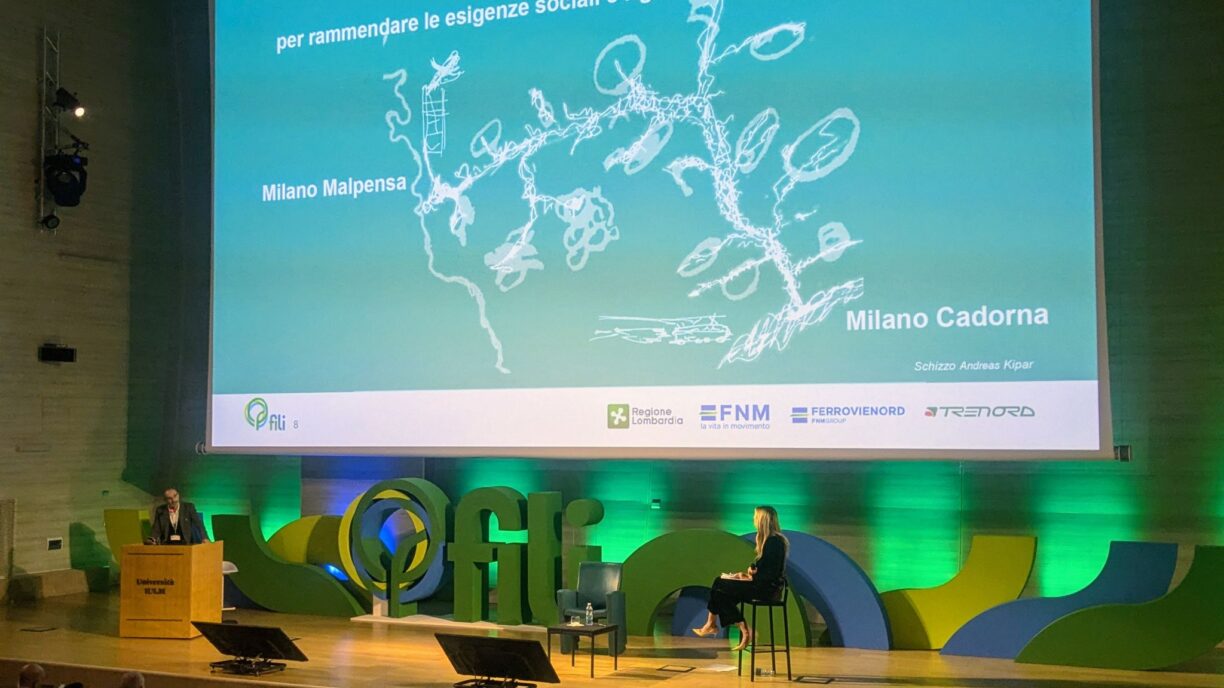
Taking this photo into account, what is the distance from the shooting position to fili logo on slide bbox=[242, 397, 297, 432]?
9.46m

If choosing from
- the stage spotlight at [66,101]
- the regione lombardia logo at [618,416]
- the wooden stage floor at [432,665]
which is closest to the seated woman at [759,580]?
the wooden stage floor at [432,665]

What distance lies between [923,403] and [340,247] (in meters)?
4.28

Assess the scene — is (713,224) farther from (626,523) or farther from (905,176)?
(626,523)

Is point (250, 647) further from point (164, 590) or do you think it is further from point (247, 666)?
point (164, 590)

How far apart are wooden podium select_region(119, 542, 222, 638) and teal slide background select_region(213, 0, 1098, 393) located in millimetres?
1645

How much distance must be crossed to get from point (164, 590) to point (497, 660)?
2.96 meters

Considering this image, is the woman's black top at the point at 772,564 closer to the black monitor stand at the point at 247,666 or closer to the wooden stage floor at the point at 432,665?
the wooden stage floor at the point at 432,665

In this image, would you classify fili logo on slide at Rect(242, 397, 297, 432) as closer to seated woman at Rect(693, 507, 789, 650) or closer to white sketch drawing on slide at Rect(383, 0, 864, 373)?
white sketch drawing on slide at Rect(383, 0, 864, 373)

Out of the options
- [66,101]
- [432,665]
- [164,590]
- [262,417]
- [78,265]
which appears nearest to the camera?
[432,665]

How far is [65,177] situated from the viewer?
410 inches

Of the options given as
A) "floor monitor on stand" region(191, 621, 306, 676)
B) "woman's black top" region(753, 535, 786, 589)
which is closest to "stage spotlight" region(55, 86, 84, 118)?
"floor monitor on stand" region(191, 621, 306, 676)

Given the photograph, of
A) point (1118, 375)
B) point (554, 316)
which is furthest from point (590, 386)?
A: point (1118, 375)

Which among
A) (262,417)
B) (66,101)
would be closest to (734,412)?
(262,417)

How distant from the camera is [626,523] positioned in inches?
362
